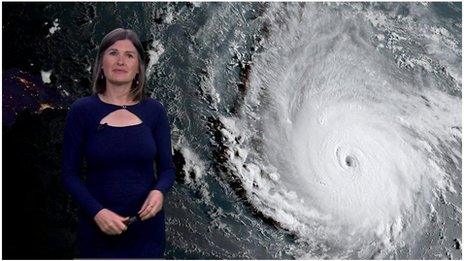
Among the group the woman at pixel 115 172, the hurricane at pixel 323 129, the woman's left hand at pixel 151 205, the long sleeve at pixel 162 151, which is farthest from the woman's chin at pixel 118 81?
the hurricane at pixel 323 129

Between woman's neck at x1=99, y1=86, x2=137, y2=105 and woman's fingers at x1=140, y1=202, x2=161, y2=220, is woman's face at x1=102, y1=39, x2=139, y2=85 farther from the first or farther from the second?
woman's fingers at x1=140, y1=202, x2=161, y2=220

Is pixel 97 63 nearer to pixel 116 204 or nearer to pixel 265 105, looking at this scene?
pixel 116 204

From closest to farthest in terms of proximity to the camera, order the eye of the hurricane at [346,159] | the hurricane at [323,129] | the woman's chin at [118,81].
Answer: the woman's chin at [118,81]
the hurricane at [323,129]
the eye of the hurricane at [346,159]

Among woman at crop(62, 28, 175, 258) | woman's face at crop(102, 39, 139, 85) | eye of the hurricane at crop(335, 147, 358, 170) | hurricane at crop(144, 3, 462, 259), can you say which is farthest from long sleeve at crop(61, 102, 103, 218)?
eye of the hurricane at crop(335, 147, 358, 170)

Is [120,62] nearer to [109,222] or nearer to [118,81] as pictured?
[118,81]

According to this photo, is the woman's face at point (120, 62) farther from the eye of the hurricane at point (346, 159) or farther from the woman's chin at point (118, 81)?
the eye of the hurricane at point (346, 159)

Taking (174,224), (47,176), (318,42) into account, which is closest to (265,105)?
(318,42)

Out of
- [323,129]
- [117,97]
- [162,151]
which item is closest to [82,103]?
[117,97]

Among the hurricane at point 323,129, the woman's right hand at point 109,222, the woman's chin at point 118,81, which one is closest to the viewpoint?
the woman's right hand at point 109,222
